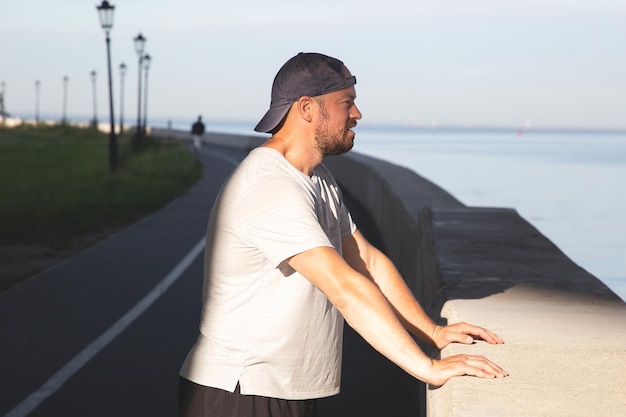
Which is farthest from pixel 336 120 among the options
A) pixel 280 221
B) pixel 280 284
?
pixel 280 284

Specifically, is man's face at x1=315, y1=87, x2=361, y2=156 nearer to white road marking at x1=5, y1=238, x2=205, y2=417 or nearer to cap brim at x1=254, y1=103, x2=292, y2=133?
cap brim at x1=254, y1=103, x2=292, y2=133

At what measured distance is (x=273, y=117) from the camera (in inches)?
130

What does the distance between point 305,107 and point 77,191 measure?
2473 cm

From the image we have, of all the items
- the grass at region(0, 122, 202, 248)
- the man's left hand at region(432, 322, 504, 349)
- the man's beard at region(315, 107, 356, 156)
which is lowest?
the grass at region(0, 122, 202, 248)

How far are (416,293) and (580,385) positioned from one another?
549cm

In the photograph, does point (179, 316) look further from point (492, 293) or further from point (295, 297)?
point (295, 297)

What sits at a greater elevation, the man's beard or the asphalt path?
the man's beard

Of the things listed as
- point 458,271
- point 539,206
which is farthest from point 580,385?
point 539,206

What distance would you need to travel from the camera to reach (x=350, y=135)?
10.9 ft

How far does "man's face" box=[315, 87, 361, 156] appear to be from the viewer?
326 cm

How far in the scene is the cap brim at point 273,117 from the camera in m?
3.28

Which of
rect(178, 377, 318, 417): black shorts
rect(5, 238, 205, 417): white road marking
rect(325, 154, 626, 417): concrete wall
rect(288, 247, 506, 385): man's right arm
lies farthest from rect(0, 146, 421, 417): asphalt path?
rect(288, 247, 506, 385): man's right arm

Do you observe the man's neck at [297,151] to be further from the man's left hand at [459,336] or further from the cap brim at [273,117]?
the man's left hand at [459,336]

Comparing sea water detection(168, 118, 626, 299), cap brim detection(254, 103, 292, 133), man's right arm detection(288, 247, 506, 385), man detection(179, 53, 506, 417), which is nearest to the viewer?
man's right arm detection(288, 247, 506, 385)
